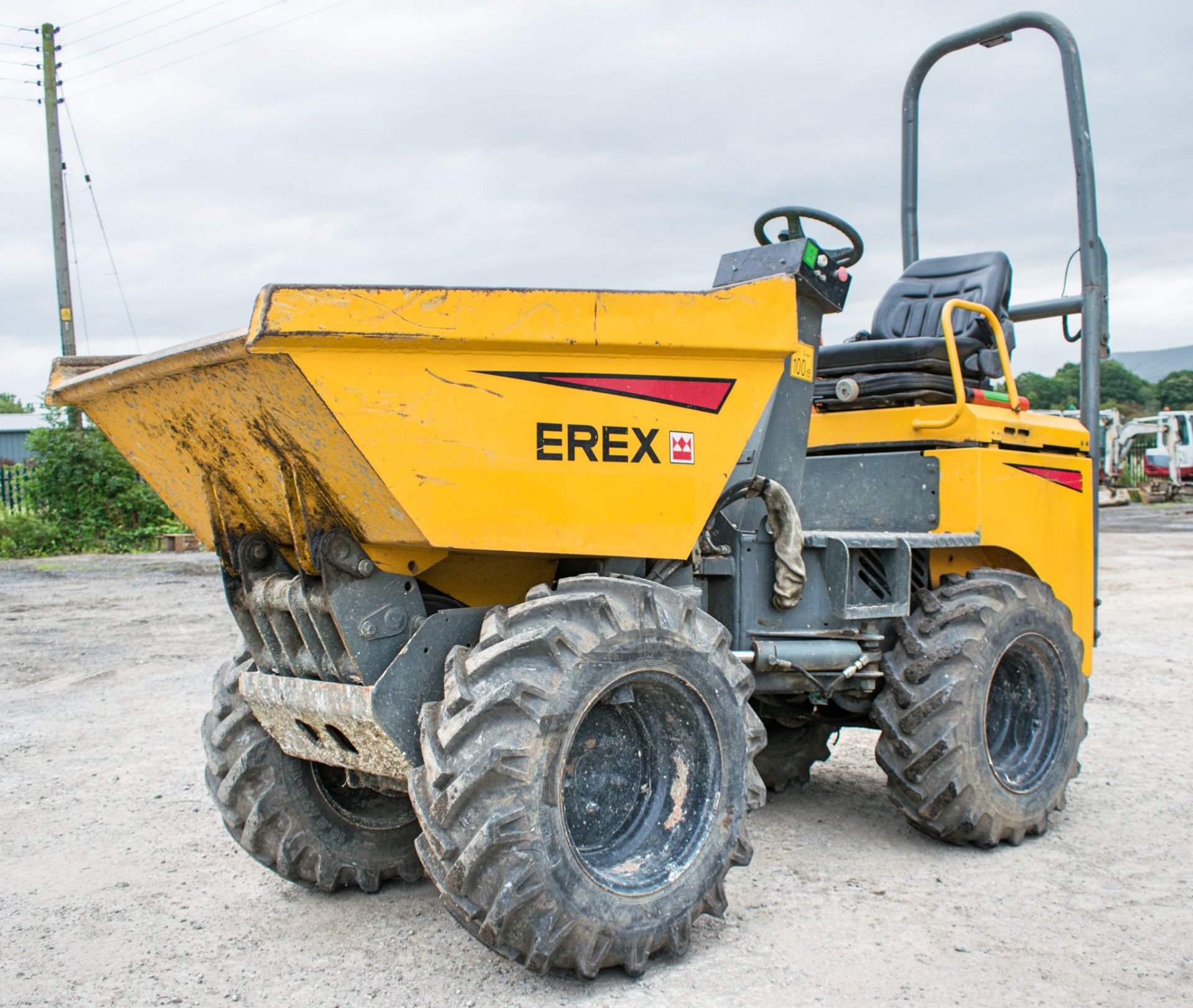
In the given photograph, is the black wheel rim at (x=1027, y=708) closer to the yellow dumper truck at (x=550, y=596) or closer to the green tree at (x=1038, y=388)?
the yellow dumper truck at (x=550, y=596)

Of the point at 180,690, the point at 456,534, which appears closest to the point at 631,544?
the point at 456,534

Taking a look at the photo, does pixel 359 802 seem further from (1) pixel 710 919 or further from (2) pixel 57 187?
(2) pixel 57 187

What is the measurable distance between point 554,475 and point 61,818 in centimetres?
283

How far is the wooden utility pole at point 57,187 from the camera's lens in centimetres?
1841

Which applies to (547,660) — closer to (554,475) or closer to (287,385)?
(554,475)

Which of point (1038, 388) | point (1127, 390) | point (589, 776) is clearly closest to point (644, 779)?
point (589, 776)

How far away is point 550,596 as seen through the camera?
9.91 ft

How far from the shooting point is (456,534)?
2971 mm

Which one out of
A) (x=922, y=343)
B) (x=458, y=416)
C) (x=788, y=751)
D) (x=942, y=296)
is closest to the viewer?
(x=458, y=416)

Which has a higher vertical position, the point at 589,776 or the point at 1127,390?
the point at 589,776

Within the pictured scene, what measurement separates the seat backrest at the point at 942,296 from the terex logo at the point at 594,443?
2.65 meters

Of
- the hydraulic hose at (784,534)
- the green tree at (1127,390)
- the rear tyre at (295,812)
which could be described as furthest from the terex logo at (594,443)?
the green tree at (1127,390)

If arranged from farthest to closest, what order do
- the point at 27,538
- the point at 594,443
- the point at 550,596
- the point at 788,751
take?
the point at 27,538
the point at 788,751
the point at 594,443
the point at 550,596

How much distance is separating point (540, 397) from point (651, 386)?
0.35 meters
